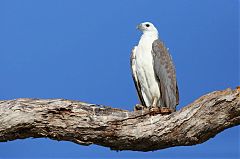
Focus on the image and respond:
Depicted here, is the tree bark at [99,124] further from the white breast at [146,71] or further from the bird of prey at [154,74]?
the white breast at [146,71]

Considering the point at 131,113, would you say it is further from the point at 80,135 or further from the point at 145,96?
the point at 145,96

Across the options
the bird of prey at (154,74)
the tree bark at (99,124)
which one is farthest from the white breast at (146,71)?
the tree bark at (99,124)

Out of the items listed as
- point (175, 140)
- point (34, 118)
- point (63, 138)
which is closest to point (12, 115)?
point (34, 118)

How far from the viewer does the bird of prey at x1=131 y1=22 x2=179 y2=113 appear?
301 inches

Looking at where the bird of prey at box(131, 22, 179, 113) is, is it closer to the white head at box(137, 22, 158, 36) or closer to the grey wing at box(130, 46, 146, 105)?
the grey wing at box(130, 46, 146, 105)

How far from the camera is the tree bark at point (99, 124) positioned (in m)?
5.42

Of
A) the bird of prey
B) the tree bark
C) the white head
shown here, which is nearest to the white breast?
the bird of prey

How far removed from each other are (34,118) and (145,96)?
9.32 feet

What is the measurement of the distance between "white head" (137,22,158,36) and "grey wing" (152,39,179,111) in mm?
533

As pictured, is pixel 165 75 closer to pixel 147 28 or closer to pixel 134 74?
pixel 134 74

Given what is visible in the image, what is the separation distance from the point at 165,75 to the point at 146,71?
324 millimetres

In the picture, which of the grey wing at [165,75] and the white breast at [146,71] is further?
the white breast at [146,71]

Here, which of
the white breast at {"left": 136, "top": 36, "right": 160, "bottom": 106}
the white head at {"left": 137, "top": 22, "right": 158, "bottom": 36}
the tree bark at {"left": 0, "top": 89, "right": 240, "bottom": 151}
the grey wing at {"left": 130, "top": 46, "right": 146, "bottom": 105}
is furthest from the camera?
the white head at {"left": 137, "top": 22, "right": 158, "bottom": 36}

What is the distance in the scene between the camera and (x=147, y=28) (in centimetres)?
847
